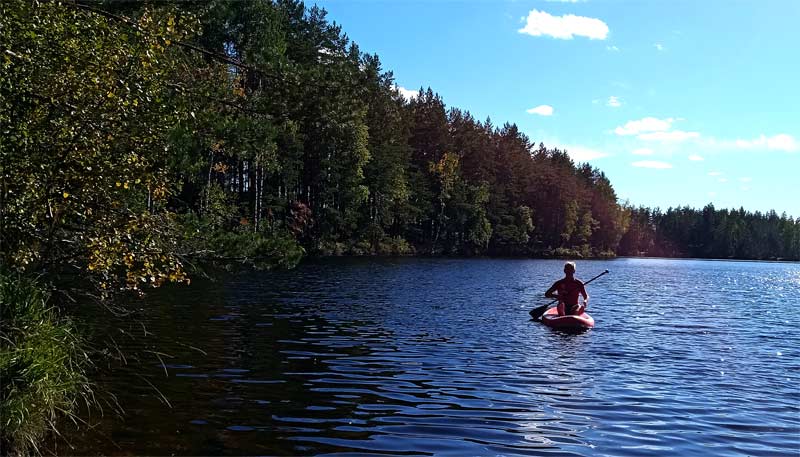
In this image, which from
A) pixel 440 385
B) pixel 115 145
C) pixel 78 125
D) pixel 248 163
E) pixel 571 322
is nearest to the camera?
pixel 78 125

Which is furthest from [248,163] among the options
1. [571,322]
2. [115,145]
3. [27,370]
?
[27,370]

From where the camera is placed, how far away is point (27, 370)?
21.8ft

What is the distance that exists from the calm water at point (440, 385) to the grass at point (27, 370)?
0.64m

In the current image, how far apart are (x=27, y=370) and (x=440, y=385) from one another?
6696mm

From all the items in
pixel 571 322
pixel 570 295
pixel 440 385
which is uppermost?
pixel 570 295

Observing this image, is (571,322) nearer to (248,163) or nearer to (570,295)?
(570,295)

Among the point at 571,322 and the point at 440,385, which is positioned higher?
the point at 571,322

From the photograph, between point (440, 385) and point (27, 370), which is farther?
point (440, 385)

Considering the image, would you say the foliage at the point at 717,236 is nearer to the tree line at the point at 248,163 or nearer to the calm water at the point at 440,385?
the tree line at the point at 248,163

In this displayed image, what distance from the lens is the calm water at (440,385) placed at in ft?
26.7

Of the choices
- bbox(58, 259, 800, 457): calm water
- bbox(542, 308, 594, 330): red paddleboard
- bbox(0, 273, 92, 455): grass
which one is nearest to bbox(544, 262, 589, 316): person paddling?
bbox(542, 308, 594, 330): red paddleboard

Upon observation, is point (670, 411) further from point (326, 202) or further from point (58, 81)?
point (326, 202)

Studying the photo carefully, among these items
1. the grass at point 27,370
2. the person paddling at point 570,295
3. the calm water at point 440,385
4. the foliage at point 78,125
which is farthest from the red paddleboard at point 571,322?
the grass at point 27,370

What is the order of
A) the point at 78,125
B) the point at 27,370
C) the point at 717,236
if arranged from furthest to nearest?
the point at 717,236 → the point at 78,125 → the point at 27,370
